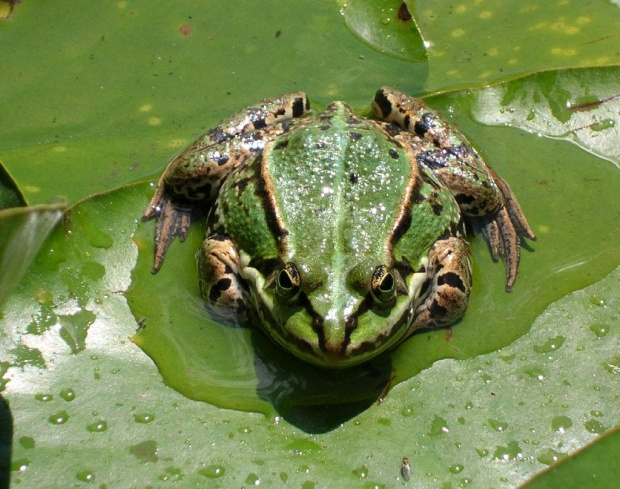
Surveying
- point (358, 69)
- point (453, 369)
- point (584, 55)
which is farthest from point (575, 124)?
point (453, 369)

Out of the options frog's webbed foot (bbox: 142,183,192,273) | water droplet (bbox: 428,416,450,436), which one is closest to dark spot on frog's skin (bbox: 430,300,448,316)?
water droplet (bbox: 428,416,450,436)

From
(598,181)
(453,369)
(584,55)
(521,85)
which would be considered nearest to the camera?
(453,369)

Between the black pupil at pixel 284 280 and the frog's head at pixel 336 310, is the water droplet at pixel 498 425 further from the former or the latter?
the black pupil at pixel 284 280

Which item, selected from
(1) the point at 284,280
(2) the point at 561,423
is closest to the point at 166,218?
(1) the point at 284,280

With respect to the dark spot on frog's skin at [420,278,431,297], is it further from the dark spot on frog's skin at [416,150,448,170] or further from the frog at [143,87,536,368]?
the dark spot on frog's skin at [416,150,448,170]

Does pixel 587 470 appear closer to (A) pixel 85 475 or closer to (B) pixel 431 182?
(B) pixel 431 182

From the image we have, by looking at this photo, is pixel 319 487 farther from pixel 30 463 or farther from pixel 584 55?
pixel 584 55
